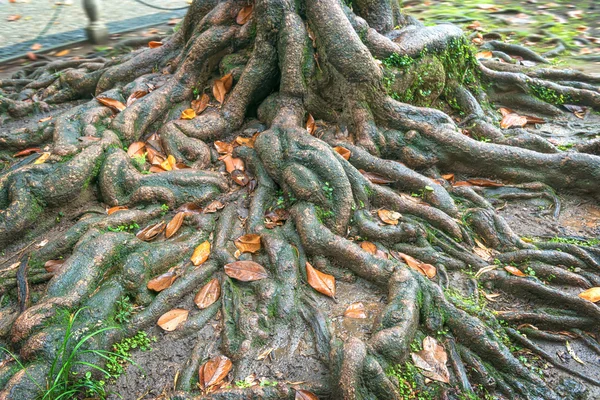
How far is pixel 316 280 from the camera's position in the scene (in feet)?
11.1

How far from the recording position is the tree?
9.96ft

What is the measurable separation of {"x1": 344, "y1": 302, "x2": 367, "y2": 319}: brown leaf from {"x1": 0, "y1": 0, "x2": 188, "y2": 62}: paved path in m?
6.29

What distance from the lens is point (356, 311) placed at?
3.23m

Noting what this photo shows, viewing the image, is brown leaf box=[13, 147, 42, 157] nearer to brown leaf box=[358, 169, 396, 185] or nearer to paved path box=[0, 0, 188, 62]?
brown leaf box=[358, 169, 396, 185]

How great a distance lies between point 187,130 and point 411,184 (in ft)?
6.40

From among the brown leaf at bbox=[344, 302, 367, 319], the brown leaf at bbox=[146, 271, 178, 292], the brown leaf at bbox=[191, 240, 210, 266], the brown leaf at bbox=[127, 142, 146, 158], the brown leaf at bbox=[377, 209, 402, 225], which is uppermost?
the brown leaf at bbox=[127, 142, 146, 158]

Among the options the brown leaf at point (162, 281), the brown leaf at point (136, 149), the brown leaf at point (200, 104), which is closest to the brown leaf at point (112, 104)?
the brown leaf at point (136, 149)

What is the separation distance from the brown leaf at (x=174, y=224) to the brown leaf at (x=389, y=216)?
4.86ft

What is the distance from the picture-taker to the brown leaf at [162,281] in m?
3.37

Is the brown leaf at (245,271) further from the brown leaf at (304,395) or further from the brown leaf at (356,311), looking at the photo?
the brown leaf at (304,395)

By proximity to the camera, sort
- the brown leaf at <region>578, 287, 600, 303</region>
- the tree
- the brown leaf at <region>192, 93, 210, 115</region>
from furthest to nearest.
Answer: the brown leaf at <region>192, 93, 210, 115</region>
the brown leaf at <region>578, 287, 600, 303</region>
the tree

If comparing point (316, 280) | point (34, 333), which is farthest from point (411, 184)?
point (34, 333)

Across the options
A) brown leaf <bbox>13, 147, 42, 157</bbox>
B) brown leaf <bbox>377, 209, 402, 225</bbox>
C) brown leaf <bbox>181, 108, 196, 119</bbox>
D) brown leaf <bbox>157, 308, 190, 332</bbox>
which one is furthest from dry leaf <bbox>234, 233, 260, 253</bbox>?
brown leaf <bbox>13, 147, 42, 157</bbox>

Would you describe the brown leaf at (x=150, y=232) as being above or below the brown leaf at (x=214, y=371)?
above
